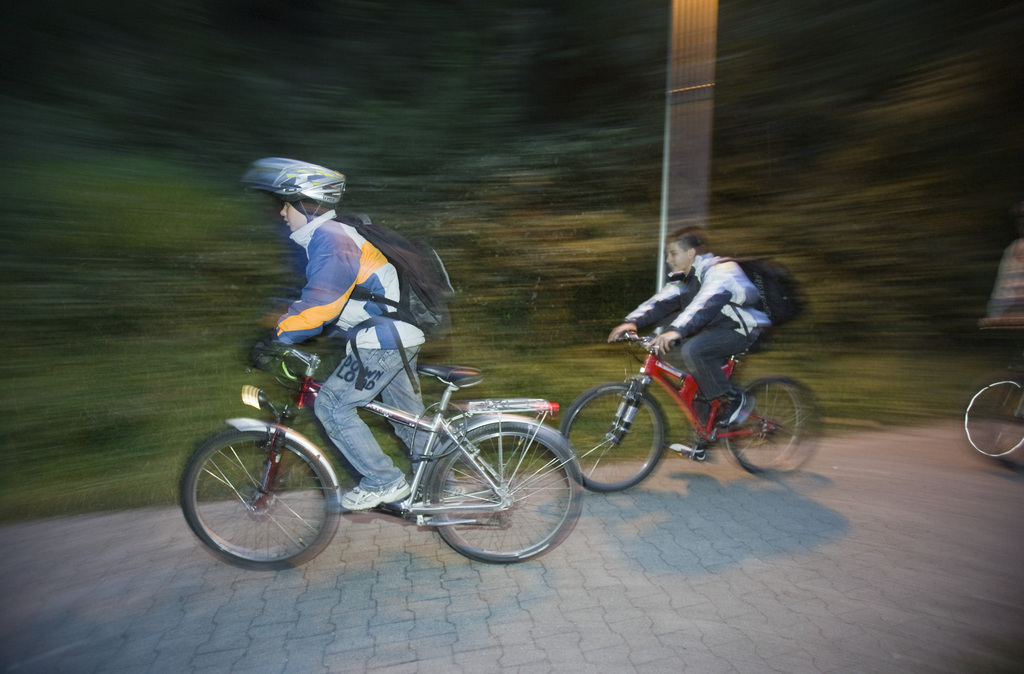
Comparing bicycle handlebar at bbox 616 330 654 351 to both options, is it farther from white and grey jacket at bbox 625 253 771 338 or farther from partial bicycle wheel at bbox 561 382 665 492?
partial bicycle wheel at bbox 561 382 665 492

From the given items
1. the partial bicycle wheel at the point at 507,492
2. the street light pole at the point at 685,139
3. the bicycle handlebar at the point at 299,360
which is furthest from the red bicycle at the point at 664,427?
the bicycle handlebar at the point at 299,360

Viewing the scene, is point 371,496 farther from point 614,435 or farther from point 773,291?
point 773,291

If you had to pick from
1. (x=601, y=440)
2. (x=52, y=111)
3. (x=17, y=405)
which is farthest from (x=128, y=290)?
(x=601, y=440)

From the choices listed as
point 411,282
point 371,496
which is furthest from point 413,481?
point 411,282

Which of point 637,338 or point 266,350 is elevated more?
point 266,350

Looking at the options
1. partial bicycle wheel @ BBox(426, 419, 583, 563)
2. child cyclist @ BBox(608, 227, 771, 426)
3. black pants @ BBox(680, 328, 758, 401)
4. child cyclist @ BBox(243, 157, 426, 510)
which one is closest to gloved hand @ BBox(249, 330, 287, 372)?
child cyclist @ BBox(243, 157, 426, 510)

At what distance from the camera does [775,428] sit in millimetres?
4965

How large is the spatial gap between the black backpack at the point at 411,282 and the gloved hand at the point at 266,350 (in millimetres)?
432

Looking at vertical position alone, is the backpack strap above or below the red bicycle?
above

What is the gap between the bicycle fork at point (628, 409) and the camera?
460cm

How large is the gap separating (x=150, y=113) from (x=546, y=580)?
512 cm

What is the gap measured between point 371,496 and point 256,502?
2.01ft

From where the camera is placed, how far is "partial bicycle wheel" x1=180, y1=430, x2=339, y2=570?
348 cm

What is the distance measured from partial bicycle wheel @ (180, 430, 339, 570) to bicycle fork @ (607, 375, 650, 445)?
6.48 ft
